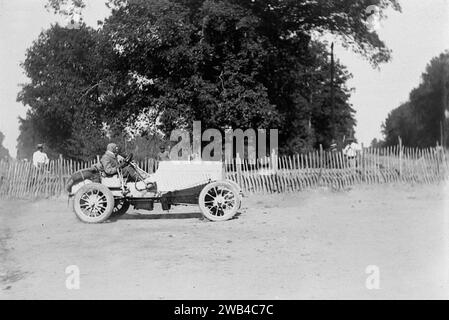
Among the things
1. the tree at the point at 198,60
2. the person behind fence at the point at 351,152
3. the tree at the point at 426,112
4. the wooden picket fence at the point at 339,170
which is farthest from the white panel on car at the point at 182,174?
the tree at the point at 426,112

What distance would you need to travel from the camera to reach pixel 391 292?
16.8 feet

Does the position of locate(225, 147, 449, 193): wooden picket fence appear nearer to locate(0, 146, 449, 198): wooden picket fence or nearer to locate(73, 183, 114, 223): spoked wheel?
locate(0, 146, 449, 198): wooden picket fence

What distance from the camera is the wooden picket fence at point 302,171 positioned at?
16.3 meters

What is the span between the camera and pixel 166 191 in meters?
10.2

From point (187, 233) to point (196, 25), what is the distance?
1173 cm

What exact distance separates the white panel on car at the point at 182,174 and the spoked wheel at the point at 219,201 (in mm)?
264

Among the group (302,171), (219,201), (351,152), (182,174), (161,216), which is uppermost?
(351,152)

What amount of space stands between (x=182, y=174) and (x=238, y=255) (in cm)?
361

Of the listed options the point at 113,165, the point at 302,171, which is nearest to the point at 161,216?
the point at 113,165

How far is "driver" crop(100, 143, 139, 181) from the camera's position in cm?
1033

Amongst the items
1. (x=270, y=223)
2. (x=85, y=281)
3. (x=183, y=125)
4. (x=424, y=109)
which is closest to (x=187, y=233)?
(x=270, y=223)

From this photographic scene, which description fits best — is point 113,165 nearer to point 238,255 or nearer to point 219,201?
point 219,201

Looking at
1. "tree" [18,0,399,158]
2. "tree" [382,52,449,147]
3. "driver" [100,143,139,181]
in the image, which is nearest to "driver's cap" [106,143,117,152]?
"driver" [100,143,139,181]
